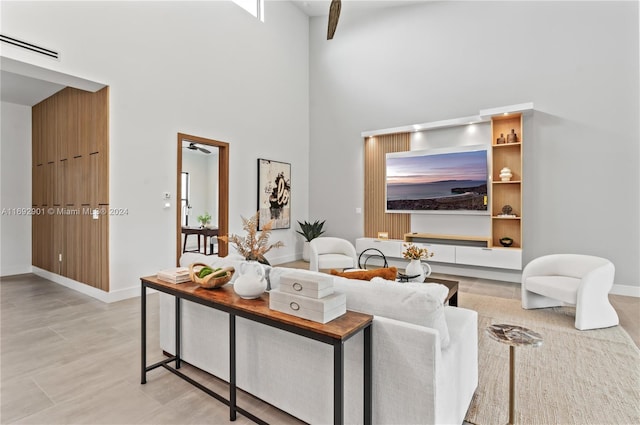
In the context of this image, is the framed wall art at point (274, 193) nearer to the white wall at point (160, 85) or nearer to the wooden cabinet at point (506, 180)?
the white wall at point (160, 85)

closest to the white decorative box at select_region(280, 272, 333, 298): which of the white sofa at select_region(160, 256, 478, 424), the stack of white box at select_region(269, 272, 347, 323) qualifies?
the stack of white box at select_region(269, 272, 347, 323)

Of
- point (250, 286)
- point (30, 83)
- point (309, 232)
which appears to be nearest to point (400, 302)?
point (250, 286)

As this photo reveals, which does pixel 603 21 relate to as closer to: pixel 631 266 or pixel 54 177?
pixel 631 266

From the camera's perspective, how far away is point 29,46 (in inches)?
136

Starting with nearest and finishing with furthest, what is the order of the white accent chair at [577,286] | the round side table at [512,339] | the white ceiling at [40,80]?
the round side table at [512,339] < the white accent chair at [577,286] < the white ceiling at [40,80]

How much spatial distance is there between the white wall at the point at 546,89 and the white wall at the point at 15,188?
6.36 meters

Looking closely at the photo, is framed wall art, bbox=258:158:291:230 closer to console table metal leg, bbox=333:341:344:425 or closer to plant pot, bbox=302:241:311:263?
plant pot, bbox=302:241:311:263

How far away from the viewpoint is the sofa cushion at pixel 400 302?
154 centimetres

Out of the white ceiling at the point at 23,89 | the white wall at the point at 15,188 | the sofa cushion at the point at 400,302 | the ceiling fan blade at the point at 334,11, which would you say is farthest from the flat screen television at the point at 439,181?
the white wall at the point at 15,188

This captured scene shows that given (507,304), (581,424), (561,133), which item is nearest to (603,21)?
(561,133)

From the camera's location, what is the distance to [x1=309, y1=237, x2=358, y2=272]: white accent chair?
4855mm

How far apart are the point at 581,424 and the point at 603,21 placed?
5.30 m

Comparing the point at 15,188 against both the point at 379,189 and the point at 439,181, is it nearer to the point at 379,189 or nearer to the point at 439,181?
the point at 379,189

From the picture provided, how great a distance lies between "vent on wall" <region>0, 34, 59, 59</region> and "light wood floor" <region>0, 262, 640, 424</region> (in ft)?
9.44
